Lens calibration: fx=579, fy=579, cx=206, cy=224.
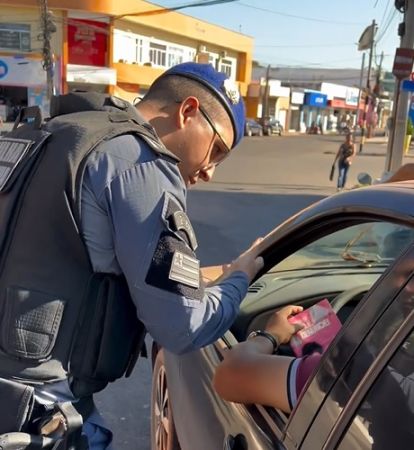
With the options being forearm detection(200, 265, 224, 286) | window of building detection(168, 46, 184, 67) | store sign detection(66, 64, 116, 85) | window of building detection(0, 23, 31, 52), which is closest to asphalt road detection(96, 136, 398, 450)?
forearm detection(200, 265, 224, 286)

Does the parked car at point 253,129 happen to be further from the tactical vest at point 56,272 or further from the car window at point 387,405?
the car window at point 387,405

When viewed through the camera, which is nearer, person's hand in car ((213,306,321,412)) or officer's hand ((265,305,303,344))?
person's hand in car ((213,306,321,412))

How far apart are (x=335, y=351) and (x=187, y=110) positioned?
75 centimetres

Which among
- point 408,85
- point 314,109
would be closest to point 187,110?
point 408,85

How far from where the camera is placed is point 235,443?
1628mm

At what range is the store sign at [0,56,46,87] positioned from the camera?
33062 mm

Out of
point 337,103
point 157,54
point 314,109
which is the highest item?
point 157,54

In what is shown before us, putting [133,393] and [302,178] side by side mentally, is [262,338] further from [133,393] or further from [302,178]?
[302,178]

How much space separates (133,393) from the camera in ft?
11.9

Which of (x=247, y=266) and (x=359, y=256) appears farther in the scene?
(x=359, y=256)

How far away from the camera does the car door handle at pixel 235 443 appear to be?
1587 millimetres

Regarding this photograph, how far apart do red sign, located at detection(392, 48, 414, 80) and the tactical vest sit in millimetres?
9132

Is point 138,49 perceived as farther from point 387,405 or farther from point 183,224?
point 387,405

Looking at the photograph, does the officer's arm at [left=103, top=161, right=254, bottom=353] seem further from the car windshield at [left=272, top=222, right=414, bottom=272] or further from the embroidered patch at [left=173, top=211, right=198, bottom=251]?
the car windshield at [left=272, top=222, right=414, bottom=272]
